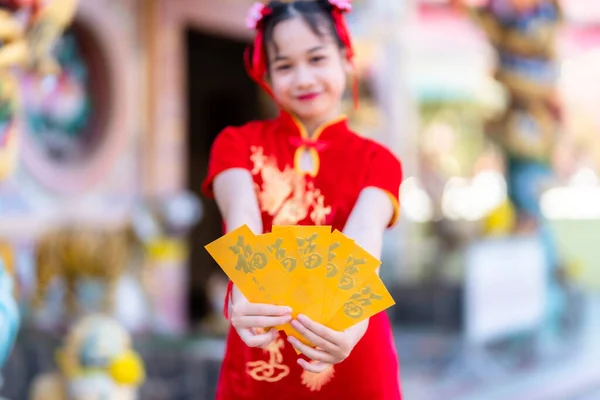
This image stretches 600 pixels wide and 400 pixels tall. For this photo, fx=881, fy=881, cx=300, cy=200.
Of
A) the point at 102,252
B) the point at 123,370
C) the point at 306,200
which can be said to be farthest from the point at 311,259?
the point at 102,252

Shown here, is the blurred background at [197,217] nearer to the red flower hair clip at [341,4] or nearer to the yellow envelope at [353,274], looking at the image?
the red flower hair clip at [341,4]

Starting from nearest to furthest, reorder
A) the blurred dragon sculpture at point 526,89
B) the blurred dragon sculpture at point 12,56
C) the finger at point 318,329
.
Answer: the finger at point 318,329, the blurred dragon sculpture at point 12,56, the blurred dragon sculpture at point 526,89

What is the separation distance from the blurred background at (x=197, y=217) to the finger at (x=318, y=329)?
1343 mm

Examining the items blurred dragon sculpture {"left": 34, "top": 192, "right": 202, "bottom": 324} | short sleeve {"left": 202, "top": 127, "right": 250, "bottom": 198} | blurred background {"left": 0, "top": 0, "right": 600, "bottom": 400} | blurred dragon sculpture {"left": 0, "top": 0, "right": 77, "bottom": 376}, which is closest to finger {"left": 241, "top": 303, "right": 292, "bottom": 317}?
short sleeve {"left": 202, "top": 127, "right": 250, "bottom": 198}

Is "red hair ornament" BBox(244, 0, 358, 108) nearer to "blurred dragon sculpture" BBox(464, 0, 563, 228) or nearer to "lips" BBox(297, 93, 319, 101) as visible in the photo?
"lips" BBox(297, 93, 319, 101)

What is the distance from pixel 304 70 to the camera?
169 centimetres

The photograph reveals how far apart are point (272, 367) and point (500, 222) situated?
4.70m

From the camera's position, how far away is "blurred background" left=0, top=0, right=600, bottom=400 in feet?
13.6

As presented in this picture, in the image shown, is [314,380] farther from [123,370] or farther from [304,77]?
[123,370]

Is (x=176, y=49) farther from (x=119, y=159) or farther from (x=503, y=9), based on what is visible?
(x=503, y=9)

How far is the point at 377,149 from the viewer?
1.72 m

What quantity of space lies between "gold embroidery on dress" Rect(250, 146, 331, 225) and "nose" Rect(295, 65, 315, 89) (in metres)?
0.16

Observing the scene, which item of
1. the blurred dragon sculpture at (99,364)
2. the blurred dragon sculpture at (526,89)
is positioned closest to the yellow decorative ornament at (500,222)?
the blurred dragon sculpture at (526,89)

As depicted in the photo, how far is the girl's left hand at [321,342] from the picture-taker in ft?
4.69
